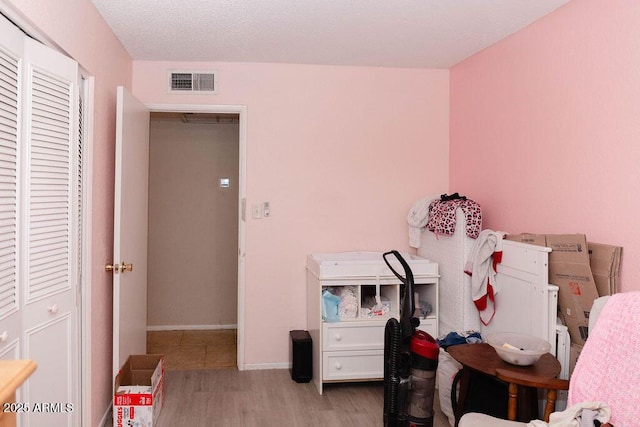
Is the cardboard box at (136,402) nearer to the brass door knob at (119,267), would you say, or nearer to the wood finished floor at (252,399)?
the wood finished floor at (252,399)

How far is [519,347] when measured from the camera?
2.81 m

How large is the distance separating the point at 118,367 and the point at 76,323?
61 centimetres

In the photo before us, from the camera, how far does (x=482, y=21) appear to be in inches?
127

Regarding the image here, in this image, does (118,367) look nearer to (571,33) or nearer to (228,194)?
(228,194)

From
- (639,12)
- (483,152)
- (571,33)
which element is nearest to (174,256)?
(483,152)

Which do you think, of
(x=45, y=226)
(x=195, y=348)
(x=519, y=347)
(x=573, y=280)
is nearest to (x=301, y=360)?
(x=195, y=348)

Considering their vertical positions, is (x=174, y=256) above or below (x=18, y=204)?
below

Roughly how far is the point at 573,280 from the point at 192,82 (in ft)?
9.92

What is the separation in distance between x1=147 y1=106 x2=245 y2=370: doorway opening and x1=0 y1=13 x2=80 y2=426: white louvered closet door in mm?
2928

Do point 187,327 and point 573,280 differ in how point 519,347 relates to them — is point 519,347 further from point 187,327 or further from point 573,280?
point 187,327

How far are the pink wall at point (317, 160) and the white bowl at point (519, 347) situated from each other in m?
1.72

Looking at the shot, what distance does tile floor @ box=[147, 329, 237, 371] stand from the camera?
4504mm

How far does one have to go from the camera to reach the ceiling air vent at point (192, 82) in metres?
4.21

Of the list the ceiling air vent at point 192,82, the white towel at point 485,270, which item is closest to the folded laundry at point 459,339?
the white towel at point 485,270
